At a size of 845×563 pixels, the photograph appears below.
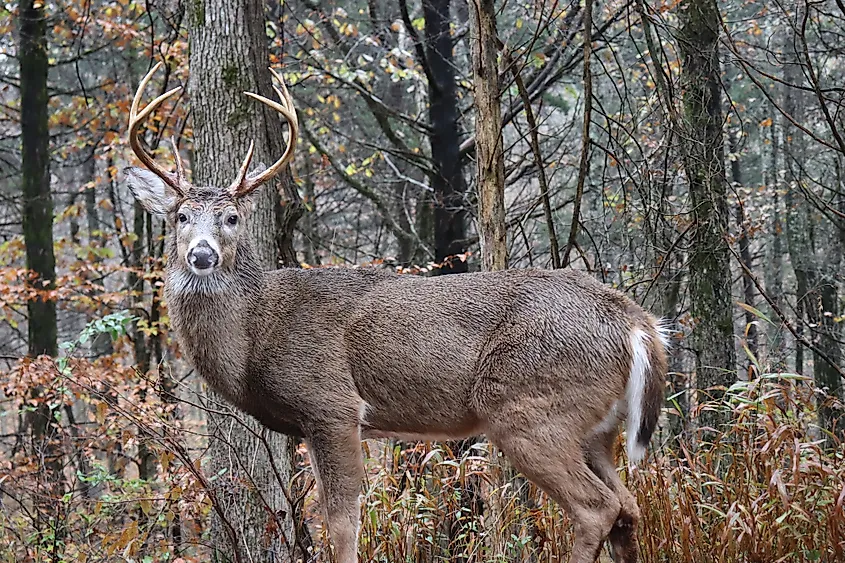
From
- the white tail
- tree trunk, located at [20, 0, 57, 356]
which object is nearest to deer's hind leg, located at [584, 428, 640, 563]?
the white tail

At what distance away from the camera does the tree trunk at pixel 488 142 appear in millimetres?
5211

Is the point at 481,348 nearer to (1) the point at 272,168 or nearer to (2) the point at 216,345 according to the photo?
(2) the point at 216,345

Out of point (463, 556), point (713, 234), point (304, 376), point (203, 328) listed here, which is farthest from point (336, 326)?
point (713, 234)

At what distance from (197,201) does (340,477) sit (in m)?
1.53

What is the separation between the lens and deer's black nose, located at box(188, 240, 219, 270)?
3953mm

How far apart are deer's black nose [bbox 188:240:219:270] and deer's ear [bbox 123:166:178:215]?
49 centimetres

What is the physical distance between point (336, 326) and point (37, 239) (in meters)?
8.60

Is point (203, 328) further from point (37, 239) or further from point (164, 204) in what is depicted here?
point (37, 239)

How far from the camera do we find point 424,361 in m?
3.97

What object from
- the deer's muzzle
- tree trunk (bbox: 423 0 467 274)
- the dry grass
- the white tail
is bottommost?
the dry grass

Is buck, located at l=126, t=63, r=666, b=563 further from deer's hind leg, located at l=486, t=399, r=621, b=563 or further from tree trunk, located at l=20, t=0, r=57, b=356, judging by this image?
tree trunk, located at l=20, t=0, r=57, b=356

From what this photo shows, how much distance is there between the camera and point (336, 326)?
13.6ft

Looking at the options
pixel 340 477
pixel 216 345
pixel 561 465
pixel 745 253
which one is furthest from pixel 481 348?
pixel 745 253

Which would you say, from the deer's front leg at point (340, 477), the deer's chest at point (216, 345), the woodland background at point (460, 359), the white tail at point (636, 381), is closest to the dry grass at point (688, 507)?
the woodland background at point (460, 359)
